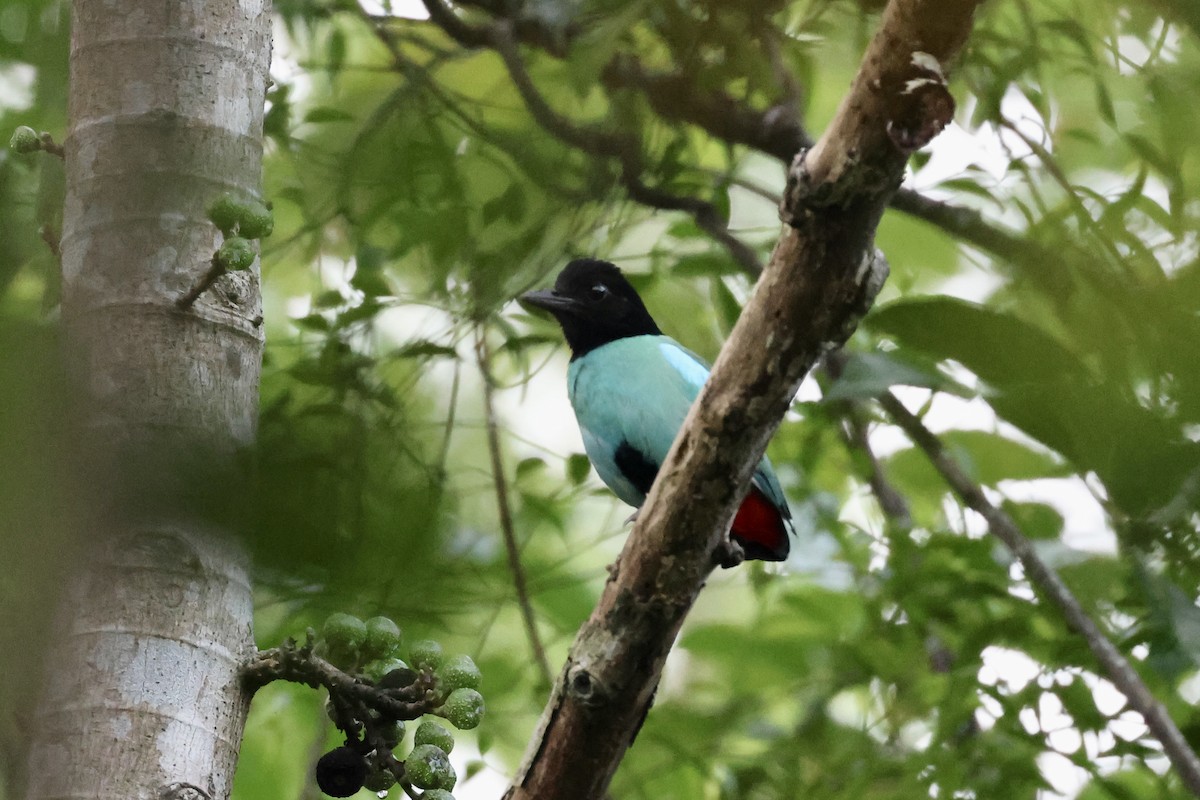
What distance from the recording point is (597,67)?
129 inches

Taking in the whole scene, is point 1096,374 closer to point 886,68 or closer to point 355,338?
point 886,68

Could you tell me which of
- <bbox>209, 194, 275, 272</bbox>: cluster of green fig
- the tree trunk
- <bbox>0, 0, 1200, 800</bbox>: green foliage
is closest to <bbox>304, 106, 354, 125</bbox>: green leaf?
<bbox>0, 0, 1200, 800</bbox>: green foliage

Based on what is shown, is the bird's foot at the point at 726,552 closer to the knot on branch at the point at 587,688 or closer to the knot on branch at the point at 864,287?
the knot on branch at the point at 587,688

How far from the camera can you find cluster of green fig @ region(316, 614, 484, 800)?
6.30 feet

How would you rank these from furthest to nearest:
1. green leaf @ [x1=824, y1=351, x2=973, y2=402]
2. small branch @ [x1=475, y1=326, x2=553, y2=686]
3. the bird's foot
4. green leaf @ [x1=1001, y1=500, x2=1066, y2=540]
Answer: small branch @ [x1=475, y1=326, x2=553, y2=686] < green leaf @ [x1=1001, y1=500, x2=1066, y2=540] < green leaf @ [x1=824, y1=351, x2=973, y2=402] < the bird's foot

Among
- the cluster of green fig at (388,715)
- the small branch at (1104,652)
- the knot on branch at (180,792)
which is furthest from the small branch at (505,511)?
the knot on branch at (180,792)

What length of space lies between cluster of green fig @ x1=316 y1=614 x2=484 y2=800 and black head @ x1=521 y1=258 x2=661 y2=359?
2377mm

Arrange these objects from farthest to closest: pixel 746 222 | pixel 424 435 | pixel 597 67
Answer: pixel 746 222 → pixel 597 67 → pixel 424 435

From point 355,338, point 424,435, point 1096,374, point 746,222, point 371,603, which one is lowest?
point 371,603

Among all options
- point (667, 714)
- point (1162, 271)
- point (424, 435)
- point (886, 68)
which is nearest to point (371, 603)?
point (886, 68)

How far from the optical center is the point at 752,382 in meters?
1.94

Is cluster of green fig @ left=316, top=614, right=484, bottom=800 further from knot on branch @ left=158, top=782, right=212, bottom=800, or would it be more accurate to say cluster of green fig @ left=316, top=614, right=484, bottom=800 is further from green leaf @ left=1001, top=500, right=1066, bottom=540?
green leaf @ left=1001, top=500, right=1066, bottom=540

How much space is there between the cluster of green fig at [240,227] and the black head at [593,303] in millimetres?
2426

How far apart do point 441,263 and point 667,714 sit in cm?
158
